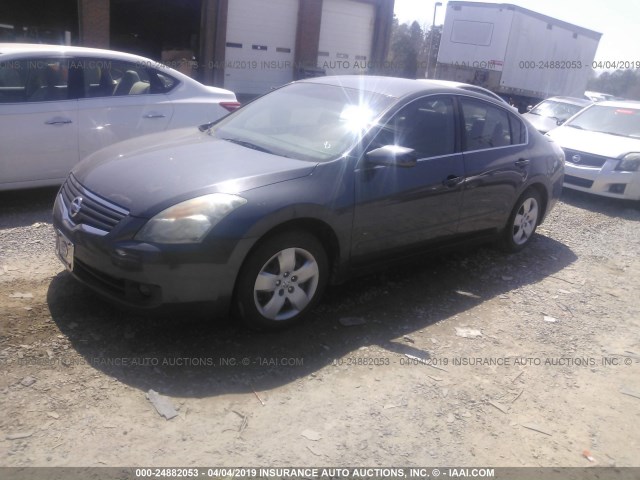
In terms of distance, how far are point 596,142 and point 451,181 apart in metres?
5.59

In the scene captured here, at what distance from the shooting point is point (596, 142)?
9289 millimetres

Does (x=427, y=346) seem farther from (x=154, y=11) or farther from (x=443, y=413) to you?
(x=154, y=11)

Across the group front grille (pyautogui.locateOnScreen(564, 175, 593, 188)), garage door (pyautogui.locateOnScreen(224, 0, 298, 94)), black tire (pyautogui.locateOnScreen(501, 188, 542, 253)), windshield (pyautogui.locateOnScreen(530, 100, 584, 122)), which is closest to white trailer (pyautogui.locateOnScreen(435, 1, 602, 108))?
garage door (pyautogui.locateOnScreen(224, 0, 298, 94))

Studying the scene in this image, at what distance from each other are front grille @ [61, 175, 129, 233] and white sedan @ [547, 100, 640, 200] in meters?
7.34

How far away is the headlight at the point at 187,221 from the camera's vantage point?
3.42 meters

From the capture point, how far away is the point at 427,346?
4.12 metres

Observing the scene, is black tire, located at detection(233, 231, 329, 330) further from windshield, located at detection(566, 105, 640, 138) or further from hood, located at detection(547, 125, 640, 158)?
windshield, located at detection(566, 105, 640, 138)

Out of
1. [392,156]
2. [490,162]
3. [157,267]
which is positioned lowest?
[157,267]

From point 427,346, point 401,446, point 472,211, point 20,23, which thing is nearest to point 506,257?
point 472,211

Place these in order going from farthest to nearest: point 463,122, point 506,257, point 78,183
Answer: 1. point 506,257
2. point 463,122
3. point 78,183

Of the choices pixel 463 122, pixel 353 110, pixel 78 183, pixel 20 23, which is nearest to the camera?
pixel 78 183

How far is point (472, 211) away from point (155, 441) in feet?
10.9

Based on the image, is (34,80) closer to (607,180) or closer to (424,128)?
(424,128)

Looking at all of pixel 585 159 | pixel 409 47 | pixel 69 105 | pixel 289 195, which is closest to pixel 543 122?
pixel 585 159
